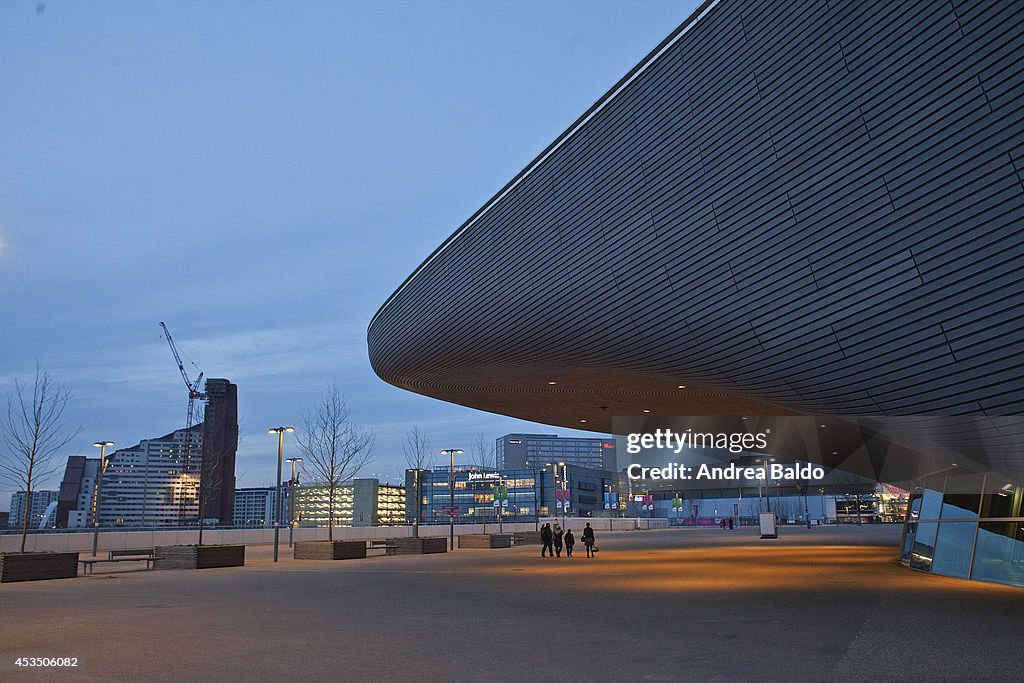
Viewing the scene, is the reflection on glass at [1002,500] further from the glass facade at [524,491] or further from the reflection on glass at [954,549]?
the glass facade at [524,491]

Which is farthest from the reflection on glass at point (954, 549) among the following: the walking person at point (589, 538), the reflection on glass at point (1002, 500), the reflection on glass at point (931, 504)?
the walking person at point (589, 538)

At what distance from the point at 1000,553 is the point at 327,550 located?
67.1ft

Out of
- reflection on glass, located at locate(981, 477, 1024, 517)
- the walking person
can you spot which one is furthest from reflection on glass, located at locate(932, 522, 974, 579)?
the walking person

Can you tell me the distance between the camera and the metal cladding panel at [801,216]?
1078 centimetres

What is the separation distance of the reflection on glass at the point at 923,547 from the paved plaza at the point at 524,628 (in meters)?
0.86

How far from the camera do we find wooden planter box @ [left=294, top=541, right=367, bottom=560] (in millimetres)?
28500

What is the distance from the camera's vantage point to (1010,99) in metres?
10.2

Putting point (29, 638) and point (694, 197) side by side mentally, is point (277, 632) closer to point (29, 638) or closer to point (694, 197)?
point (29, 638)

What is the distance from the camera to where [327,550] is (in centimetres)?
2848

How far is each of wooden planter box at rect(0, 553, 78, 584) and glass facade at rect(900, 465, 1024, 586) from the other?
2056 cm

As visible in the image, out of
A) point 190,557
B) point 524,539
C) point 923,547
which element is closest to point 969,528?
point 923,547

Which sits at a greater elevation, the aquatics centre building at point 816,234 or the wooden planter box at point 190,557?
the aquatics centre building at point 816,234

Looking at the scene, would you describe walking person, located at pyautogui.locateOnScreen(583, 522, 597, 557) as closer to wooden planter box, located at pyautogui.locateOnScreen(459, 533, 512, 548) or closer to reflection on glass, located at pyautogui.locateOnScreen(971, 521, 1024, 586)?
wooden planter box, located at pyautogui.locateOnScreen(459, 533, 512, 548)

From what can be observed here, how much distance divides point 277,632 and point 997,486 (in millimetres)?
15443
